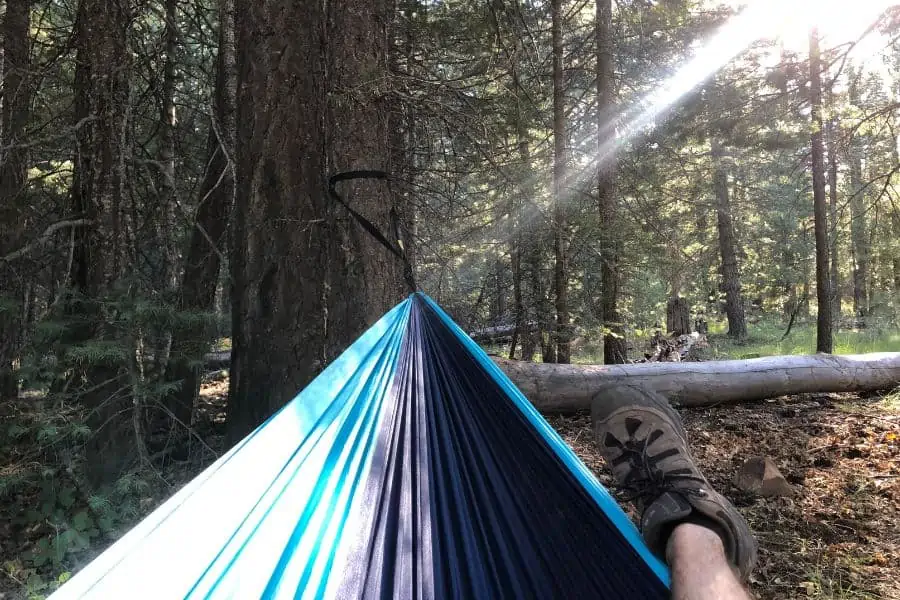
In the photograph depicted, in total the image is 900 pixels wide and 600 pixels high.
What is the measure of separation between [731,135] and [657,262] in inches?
93.8

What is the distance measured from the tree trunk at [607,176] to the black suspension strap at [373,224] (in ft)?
11.5

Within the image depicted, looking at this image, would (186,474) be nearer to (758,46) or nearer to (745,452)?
(745,452)

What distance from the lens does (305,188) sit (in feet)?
6.25

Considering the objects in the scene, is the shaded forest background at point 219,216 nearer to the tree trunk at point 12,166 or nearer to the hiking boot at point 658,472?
the tree trunk at point 12,166

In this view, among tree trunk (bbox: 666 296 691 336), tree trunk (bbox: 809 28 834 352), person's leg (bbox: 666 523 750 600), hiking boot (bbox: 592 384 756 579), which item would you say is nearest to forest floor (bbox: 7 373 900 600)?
hiking boot (bbox: 592 384 756 579)

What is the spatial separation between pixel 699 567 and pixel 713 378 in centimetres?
268

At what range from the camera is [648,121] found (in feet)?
20.5

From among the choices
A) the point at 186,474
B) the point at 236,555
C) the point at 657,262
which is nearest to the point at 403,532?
the point at 236,555

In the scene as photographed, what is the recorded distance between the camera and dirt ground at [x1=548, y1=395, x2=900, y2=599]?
1649 millimetres

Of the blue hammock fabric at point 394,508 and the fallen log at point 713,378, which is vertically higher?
the blue hammock fabric at point 394,508

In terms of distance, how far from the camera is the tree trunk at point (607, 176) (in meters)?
5.09

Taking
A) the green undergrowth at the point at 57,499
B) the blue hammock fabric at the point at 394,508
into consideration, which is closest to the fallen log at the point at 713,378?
the green undergrowth at the point at 57,499

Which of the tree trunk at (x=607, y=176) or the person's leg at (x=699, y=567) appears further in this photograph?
the tree trunk at (x=607, y=176)

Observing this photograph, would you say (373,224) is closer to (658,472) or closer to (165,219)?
(658,472)
